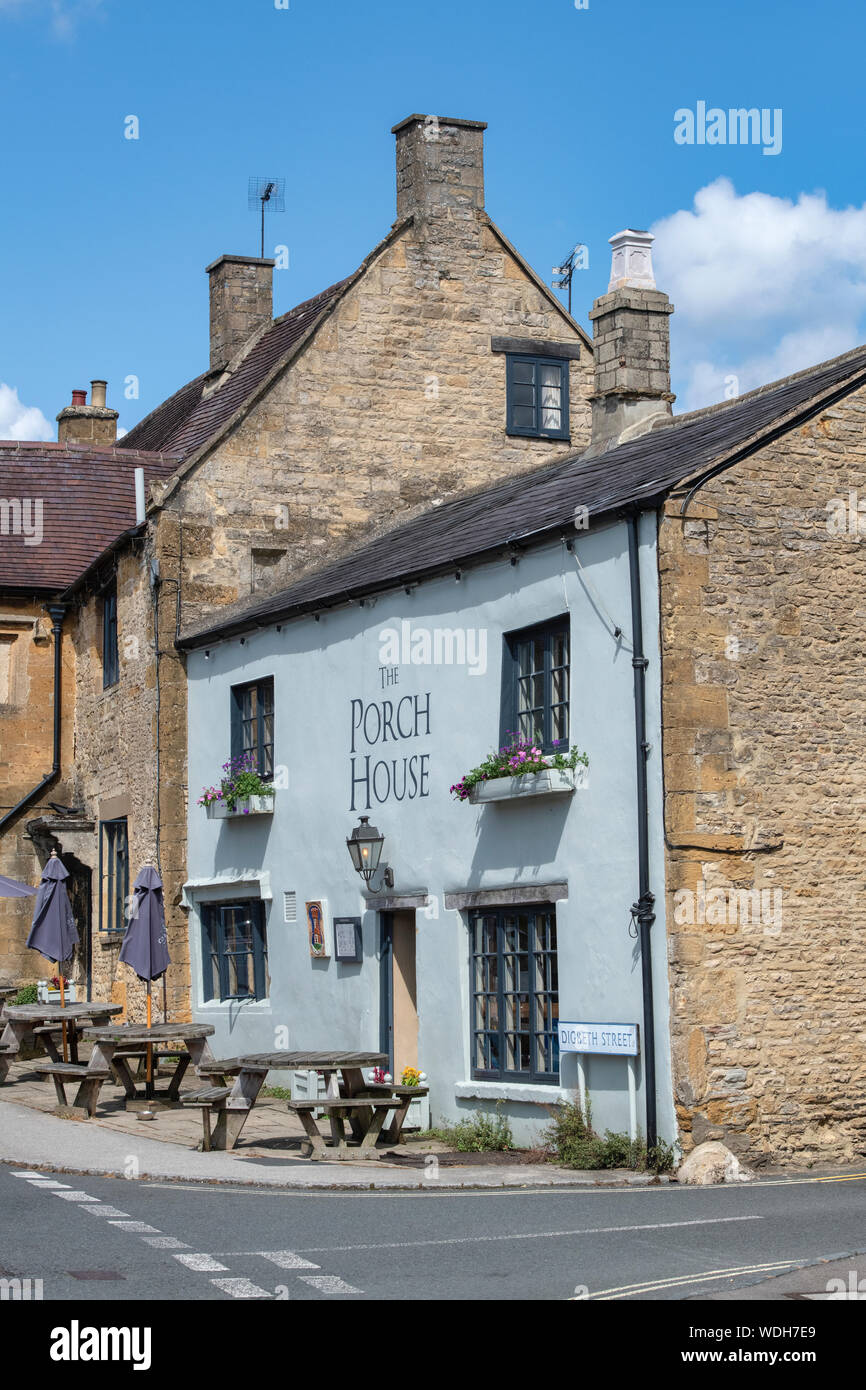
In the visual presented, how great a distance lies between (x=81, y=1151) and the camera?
14.0 m

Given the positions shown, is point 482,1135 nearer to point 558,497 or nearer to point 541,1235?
point 541,1235

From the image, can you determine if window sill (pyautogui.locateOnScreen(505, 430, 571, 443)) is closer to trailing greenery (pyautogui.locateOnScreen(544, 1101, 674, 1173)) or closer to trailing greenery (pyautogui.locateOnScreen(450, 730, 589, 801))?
trailing greenery (pyautogui.locateOnScreen(450, 730, 589, 801))

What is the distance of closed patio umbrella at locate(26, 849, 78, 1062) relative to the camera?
62.1ft

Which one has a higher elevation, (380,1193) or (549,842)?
(549,842)

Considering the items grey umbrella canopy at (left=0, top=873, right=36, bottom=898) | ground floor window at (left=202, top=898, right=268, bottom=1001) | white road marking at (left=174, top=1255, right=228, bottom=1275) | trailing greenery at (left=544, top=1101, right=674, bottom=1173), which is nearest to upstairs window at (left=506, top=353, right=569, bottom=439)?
ground floor window at (left=202, top=898, right=268, bottom=1001)

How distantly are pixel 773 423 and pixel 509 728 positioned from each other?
3.46 metres

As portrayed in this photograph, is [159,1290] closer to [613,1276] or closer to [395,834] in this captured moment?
[613,1276]

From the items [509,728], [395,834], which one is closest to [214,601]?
[395,834]

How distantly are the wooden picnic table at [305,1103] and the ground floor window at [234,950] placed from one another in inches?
195

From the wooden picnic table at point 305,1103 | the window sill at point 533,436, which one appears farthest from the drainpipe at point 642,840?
the window sill at point 533,436

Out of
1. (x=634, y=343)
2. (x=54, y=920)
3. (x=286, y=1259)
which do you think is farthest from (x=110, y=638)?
(x=286, y=1259)

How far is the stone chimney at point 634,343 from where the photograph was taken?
58.9ft

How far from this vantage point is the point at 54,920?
19.0 meters

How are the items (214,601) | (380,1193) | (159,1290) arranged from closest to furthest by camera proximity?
(159,1290), (380,1193), (214,601)
